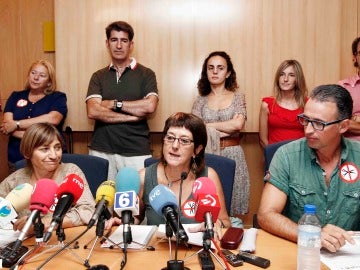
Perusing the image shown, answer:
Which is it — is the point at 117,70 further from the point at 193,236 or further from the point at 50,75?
the point at 193,236

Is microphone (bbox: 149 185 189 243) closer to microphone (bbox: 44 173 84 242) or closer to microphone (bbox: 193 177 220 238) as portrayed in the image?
microphone (bbox: 193 177 220 238)

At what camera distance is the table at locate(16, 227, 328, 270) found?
1.63 metres

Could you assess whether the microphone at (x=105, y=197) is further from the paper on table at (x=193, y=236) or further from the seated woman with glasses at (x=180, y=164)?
the seated woman with glasses at (x=180, y=164)

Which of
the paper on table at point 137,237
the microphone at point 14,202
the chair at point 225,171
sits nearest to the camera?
the microphone at point 14,202

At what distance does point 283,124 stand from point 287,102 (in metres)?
0.20

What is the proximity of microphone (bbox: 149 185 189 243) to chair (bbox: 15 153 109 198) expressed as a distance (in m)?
1.19

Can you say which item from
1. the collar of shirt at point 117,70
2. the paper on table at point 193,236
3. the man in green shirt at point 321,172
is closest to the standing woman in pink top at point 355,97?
the man in green shirt at point 321,172

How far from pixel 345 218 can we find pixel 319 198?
0.52 feet

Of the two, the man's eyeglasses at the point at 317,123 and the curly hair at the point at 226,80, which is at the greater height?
Result: the curly hair at the point at 226,80

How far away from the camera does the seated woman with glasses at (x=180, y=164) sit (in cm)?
231

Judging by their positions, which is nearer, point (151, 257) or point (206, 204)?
point (206, 204)

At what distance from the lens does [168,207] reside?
1445 mm

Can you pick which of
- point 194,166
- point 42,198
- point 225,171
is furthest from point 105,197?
point 225,171

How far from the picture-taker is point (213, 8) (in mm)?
4102
